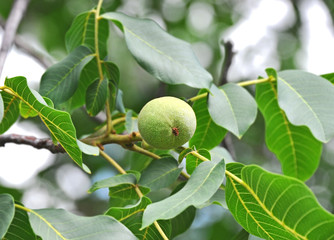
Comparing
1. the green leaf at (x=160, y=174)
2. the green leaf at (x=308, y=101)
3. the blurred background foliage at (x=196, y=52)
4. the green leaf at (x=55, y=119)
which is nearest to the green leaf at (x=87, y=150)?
the green leaf at (x=55, y=119)

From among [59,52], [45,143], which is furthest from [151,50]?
[59,52]

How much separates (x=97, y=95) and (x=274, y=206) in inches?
24.2

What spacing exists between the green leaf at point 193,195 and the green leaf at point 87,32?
2.19ft

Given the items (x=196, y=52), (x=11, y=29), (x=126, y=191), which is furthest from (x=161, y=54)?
(x=196, y=52)

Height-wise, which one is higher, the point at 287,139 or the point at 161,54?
the point at 161,54

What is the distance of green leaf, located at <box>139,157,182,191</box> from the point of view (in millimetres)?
1069

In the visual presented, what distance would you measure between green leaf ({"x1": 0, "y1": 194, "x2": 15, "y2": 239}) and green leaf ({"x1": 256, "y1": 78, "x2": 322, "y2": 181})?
696 millimetres

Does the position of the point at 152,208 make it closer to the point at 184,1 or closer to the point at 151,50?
the point at 151,50

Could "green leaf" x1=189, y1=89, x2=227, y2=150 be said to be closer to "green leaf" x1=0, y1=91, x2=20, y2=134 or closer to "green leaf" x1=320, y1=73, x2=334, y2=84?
"green leaf" x1=320, y1=73, x2=334, y2=84

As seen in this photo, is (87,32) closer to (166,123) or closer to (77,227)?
(166,123)

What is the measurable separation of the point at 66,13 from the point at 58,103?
6.17 feet

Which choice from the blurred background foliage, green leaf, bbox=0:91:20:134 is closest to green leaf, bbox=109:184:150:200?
green leaf, bbox=0:91:20:134

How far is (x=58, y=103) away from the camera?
3.97ft

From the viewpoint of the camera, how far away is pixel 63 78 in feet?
4.02
